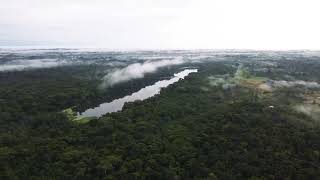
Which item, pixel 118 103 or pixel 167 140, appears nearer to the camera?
pixel 167 140

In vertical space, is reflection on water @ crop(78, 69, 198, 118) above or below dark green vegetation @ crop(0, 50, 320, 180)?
below

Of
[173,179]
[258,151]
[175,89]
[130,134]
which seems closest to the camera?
[173,179]

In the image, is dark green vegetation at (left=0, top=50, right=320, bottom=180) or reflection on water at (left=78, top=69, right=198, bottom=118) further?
reflection on water at (left=78, top=69, right=198, bottom=118)

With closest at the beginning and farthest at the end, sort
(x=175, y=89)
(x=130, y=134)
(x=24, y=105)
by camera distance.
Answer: (x=130, y=134), (x=24, y=105), (x=175, y=89)

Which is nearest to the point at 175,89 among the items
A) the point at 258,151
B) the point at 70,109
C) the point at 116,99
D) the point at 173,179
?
the point at 116,99

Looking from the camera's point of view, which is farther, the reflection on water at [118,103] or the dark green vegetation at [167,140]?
the reflection on water at [118,103]

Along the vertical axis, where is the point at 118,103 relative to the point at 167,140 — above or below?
below

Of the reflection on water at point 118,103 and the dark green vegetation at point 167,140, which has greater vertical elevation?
the dark green vegetation at point 167,140

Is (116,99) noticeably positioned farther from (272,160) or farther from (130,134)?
(272,160)
